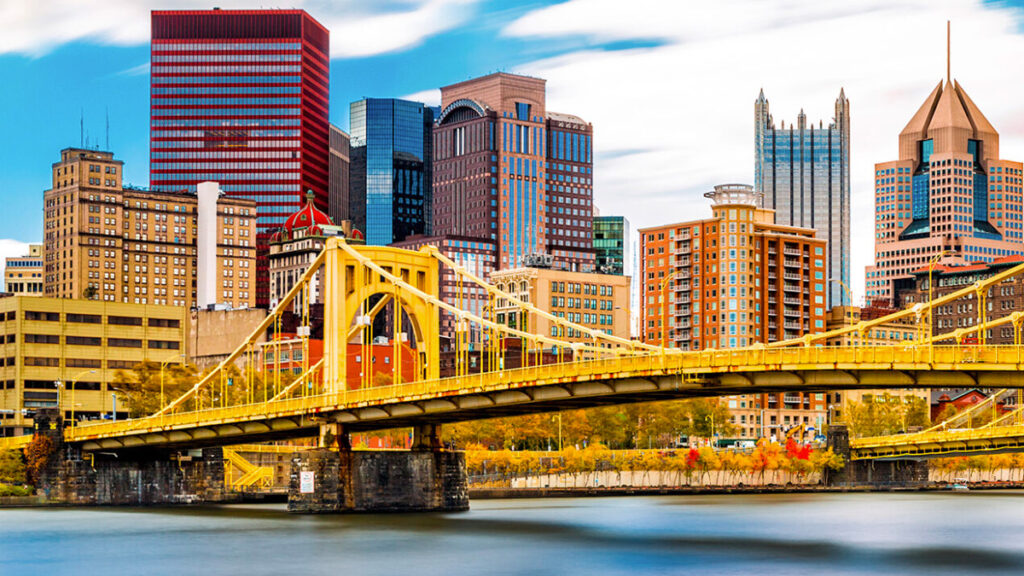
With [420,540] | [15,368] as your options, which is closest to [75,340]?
[15,368]

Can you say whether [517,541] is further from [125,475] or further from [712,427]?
[712,427]

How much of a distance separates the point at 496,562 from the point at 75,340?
113779 mm

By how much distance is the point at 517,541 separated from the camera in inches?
3354

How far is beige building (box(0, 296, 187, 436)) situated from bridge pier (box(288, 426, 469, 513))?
72350 millimetres

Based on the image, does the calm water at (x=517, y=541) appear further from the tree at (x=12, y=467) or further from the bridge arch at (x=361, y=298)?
the bridge arch at (x=361, y=298)

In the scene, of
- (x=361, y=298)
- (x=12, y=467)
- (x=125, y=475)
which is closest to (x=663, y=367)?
(x=361, y=298)

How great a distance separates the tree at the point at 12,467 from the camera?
412ft

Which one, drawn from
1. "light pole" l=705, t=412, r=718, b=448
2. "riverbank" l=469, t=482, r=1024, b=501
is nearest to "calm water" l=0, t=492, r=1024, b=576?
"riverbank" l=469, t=482, r=1024, b=501

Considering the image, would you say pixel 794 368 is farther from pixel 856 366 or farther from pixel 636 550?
pixel 636 550

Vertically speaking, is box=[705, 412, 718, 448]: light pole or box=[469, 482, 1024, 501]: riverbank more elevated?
box=[705, 412, 718, 448]: light pole

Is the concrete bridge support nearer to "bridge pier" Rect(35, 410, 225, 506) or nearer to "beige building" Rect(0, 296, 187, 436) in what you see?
"bridge pier" Rect(35, 410, 225, 506)

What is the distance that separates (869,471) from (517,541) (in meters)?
96.3

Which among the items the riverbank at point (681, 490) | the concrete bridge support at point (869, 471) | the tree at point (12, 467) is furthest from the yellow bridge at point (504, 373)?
the concrete bridge support at point (869, 471)

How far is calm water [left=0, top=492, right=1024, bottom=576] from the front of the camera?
73250 mm
